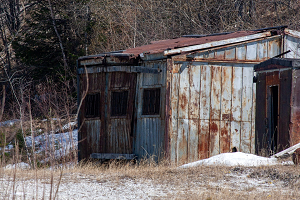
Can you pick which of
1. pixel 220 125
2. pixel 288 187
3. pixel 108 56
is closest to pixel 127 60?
pixel 108 56

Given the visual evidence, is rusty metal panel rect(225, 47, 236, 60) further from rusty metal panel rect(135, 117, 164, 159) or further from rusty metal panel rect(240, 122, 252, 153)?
rusty metal panel rect(135, 117, 164, 159)

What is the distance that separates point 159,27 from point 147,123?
14277 millimetres

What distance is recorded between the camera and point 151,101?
1054 cm

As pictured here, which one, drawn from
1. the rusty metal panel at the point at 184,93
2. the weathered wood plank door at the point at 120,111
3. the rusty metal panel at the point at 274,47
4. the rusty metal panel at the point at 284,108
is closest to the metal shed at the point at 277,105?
the rusty metal panel at the point at 284,108

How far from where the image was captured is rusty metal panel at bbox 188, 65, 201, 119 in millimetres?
10195

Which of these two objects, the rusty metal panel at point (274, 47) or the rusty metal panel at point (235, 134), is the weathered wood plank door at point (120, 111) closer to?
the rusty metal panel at point (235, 134)

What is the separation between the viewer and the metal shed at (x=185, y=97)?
1005 cm

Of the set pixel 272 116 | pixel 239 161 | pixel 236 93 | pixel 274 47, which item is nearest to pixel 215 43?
pixel 236 93

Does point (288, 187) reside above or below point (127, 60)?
below

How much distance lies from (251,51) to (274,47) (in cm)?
77

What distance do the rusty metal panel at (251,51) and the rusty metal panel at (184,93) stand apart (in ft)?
6.05

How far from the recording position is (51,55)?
23.1 meters

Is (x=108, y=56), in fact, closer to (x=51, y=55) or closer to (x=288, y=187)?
(x=288, y=187)

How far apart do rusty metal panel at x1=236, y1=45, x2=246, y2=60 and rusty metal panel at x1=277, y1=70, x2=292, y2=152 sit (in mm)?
1853
